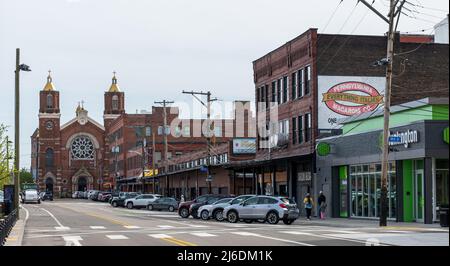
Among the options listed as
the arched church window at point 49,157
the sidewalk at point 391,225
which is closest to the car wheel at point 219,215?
the sidewalk at point 391,225

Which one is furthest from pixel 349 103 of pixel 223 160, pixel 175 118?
pixel 175 118

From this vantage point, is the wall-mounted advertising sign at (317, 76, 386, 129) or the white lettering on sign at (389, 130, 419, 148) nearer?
the white lettering on sign at (389, 130, 419, 148)

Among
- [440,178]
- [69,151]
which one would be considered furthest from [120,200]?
[69,151]

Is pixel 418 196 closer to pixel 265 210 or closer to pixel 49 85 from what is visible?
pixel 265 210

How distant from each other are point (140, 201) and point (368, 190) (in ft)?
108

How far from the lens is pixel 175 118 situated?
12888 cm

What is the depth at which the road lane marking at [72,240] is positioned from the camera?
80.7ft

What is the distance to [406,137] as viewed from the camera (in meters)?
38.3

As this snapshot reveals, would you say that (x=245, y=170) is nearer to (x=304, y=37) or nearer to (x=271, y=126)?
(x=271, y=126)

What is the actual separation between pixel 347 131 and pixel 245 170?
1995 cm

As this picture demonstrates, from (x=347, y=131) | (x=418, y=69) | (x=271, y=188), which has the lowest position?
(x=271, y=188)

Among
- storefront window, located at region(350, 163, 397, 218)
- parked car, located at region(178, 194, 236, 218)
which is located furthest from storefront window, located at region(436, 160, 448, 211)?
parked car, located at region(178, 194, 236, 218)

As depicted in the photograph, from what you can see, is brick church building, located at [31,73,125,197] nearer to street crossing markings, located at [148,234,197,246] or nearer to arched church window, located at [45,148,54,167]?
arched church window, located at [45,148,54,167]

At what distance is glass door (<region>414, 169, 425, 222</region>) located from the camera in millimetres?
37812
